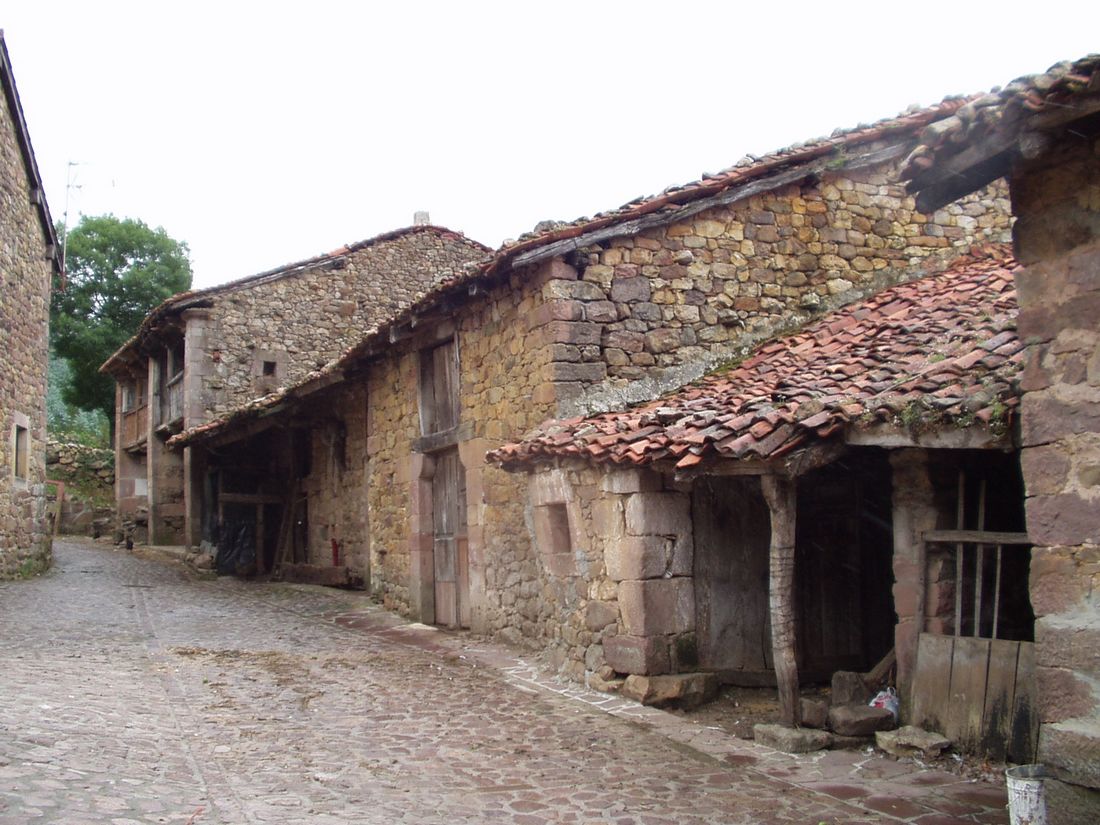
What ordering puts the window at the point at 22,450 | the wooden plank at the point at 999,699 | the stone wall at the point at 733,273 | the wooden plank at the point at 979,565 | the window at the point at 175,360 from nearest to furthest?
1. the wooden plank at the point at 999,699
2. the wooden plank at the point at 979,565
3. the stone wall at the point at 733,273
4. the window at the point at 22,450
5. the window at the point at 175,360

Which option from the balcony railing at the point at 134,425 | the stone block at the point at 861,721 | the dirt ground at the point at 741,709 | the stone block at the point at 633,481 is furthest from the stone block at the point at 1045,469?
the balcony railing at the point at 134,425

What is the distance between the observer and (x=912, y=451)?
20.5 feet

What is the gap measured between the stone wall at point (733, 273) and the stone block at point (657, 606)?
1971 mm

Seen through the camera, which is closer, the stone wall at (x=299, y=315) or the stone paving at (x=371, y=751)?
the stone paving at (x=371, y=751)

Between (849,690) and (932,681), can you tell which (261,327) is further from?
(932,681)

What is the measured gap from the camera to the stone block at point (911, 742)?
5.77m

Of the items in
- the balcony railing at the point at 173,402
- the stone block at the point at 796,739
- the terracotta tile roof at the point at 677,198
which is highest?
the terracotta tile roof at the point at 677,198

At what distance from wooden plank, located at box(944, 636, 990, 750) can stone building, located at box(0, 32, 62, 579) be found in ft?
40.3

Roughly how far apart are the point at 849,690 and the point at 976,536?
4.28 feet

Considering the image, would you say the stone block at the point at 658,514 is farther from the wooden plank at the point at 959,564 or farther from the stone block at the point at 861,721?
the wooden plank at the point at 959,564

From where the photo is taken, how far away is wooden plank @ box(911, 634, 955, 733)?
19.5 feet

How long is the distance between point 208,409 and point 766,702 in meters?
14.3

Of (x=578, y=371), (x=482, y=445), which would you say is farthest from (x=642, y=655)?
(x=482, y=445)

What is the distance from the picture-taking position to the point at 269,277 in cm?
1952
